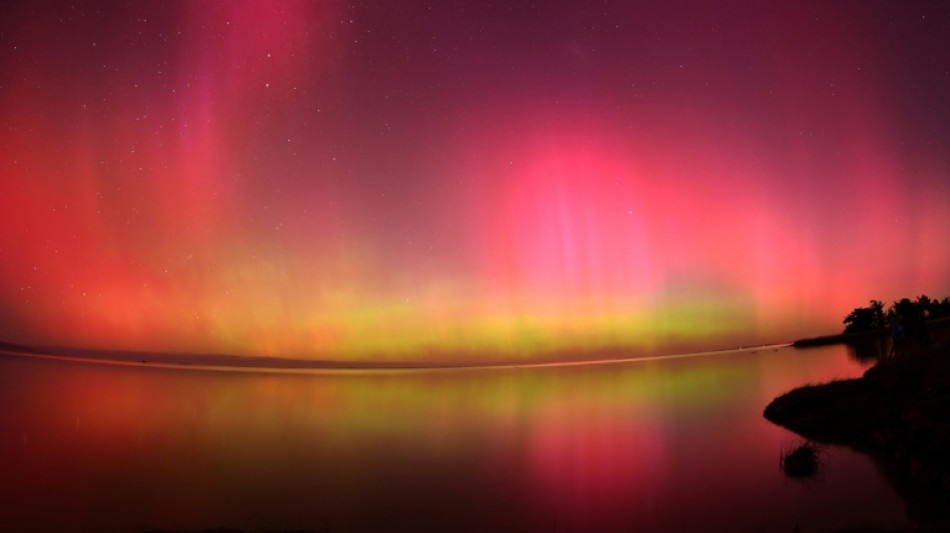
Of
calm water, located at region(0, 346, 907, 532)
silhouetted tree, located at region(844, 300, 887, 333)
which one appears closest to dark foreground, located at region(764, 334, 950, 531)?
calm water, located at region(0, 346, 907, 532)

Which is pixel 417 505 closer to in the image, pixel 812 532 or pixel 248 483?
pixel 248 483

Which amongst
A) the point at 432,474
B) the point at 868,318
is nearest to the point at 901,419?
the point at 432,474

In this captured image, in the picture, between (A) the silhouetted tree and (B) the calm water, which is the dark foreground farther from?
(A) the silhouetted tree

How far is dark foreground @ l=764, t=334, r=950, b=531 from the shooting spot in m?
11.5

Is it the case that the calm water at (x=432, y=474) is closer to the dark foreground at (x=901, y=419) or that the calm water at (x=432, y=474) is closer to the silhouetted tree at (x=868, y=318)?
the dark foreground at (x=901, y=419)

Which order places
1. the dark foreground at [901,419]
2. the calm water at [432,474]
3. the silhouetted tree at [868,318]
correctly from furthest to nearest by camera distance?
the silhouetted tree at [868,318] < the calm water at [432,474] < the dark foreground at [901,419]

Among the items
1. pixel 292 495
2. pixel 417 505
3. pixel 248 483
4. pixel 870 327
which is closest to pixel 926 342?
pixel 417 505

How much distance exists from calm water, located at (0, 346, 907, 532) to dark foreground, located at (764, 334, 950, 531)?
0.61m

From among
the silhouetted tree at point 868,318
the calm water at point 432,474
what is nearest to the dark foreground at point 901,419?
the calm water at point 432,474

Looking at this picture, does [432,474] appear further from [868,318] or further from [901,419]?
[868,318]

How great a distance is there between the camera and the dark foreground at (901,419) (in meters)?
11.5

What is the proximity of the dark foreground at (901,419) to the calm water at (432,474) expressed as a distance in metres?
0.61

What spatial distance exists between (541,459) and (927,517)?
40.0ft

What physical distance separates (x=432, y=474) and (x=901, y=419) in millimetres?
14074
